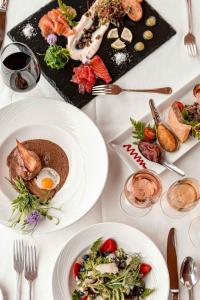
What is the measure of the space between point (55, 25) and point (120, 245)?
86 cm

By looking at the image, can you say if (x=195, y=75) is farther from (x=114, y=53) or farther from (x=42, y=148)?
(x=42, y=148)

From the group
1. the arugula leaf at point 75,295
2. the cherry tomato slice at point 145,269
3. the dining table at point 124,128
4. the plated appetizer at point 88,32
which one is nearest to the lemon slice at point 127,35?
the plated appetizer at point 88,32

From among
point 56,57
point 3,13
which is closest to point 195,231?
point 56,57

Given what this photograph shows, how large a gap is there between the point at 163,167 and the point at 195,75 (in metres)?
0.38

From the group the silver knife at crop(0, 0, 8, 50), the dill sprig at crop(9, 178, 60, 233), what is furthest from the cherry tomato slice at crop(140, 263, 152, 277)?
the silver knife at crop(0, 0, 8, 50)

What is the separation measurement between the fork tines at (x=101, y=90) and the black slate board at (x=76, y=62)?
0.02m

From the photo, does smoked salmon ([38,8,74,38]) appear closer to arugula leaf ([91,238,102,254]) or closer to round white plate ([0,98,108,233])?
round white plate ([0,98,108,233])

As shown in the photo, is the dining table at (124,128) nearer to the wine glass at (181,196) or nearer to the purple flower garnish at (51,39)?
the wine glass at (181,196)

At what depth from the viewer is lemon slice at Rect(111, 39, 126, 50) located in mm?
2070

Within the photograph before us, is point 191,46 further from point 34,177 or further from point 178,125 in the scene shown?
point 34,177

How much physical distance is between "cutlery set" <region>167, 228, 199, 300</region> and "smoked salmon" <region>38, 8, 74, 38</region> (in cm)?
90

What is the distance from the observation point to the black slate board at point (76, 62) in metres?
2.02

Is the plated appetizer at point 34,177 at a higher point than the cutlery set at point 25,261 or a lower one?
higher

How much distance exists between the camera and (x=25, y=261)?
71.5 inches
